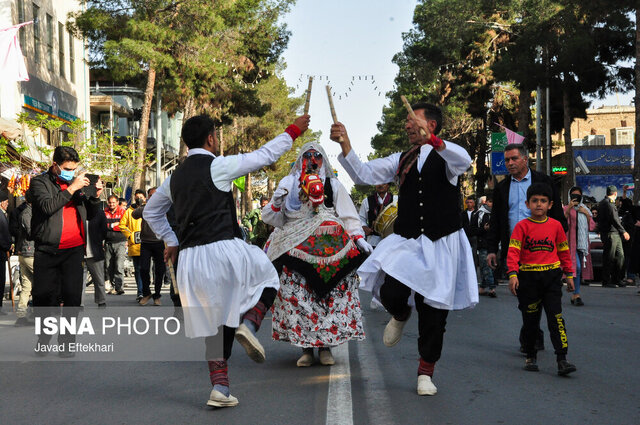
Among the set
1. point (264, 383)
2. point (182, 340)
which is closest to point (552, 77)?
point (182, 340)

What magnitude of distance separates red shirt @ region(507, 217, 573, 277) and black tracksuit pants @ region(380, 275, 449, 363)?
4.45ft

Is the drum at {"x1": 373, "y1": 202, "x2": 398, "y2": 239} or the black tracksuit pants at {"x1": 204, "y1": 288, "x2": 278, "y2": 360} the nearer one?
the black tracksuit pants at {"x1": 204, "y1": 288, "x2": 278, "y2": 360}

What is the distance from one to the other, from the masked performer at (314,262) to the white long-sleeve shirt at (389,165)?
144 centimetres

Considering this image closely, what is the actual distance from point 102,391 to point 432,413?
8.22 ft

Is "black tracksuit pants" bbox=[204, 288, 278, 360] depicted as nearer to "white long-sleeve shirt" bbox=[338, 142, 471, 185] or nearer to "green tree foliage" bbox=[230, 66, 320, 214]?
"white long-sleeve shirt" bbox=[338, 142, 471, 185]

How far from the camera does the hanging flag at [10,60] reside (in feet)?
69.8

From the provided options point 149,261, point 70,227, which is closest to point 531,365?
point 70,227

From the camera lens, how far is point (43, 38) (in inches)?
1230

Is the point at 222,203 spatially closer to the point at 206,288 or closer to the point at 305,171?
the point at 206,288

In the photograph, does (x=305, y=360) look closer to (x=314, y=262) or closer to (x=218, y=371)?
(x=314, y=262)

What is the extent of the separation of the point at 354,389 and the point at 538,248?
2.11m

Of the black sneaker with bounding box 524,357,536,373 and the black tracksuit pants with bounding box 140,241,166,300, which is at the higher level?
the black tracksuit pants with bounding box 140,241,166,300

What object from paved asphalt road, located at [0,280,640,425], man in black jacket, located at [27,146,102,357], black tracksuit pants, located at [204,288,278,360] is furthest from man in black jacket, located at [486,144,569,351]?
man in black jacket, located at [27,146,102,357]

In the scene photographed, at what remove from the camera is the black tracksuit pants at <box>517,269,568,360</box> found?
7.12 m
